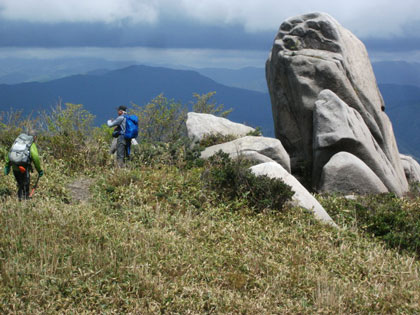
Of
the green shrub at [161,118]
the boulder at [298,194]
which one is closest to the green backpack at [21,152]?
the boulder at [298,194]

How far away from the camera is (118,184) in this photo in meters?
11.8

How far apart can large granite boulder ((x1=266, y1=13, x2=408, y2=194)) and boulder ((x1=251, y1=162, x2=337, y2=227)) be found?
234 inches

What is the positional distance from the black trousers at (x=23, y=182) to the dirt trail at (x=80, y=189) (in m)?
1.29

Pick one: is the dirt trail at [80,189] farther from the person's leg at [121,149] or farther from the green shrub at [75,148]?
the person's leg at [121,149]

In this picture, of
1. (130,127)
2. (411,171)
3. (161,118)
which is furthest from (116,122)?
(411,171)

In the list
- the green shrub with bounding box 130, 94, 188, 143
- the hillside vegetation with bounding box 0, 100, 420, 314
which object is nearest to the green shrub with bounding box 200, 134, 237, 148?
the hillside vegetation with bounding box 0, 100, 420, 314

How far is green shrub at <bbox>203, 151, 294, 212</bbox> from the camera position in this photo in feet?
35.3

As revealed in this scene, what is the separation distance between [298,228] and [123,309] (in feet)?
16.0

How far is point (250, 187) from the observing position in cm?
1112

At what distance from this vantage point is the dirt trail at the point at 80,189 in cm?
1123

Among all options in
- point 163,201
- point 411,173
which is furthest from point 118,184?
point 411,173

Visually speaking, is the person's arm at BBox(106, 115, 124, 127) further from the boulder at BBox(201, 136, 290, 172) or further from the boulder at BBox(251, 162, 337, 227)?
the boulder at BBox(251, 162, 337, 227)

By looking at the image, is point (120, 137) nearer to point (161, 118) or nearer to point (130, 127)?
point (130, 127)

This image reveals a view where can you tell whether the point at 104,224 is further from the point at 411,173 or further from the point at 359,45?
the point at 411,173
